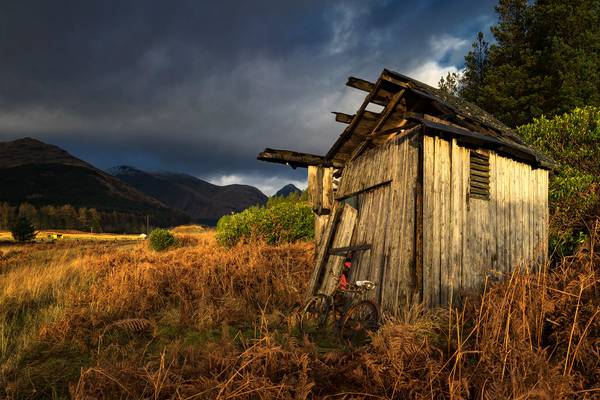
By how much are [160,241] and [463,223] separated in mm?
19268

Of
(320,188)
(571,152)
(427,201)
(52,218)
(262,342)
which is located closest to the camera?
(262,342)

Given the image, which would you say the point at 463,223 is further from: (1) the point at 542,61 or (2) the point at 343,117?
(1) the point at 542,61

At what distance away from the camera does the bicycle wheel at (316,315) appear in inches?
263

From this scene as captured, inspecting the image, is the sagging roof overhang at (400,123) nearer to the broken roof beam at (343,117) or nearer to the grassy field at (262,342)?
the broken roof beam at (343,117)

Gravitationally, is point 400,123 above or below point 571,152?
below

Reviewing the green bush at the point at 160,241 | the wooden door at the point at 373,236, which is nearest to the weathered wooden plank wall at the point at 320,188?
the wooden door at the point at 373,236

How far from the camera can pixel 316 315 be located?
24.2 feet

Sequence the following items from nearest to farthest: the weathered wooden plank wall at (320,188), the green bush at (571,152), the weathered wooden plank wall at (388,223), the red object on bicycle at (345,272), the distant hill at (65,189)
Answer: the weathered wooden plank wall at (388,223) < the red object on bicycle at (345,272) < the weathered wooden plank wall at (320,188) < the green bush at (571,152) < the distant hill at (65,189)

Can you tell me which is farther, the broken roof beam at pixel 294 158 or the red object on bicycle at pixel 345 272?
the broken roof beam at pixel 294 158

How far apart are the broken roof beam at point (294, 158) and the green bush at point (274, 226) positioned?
306 inches

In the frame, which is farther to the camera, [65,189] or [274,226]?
[65,189]

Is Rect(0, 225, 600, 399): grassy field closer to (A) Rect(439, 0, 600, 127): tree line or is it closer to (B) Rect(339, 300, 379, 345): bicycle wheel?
(B) Rect(339, 300, 379, 345): bicycle wheel

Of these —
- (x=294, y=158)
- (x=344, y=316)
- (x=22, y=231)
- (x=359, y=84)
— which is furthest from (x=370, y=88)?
(x=22, y=231)

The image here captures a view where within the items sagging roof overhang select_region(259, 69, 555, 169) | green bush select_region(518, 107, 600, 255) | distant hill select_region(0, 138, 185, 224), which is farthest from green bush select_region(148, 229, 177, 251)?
distant hill select_region(0, 138, 185, 224)
